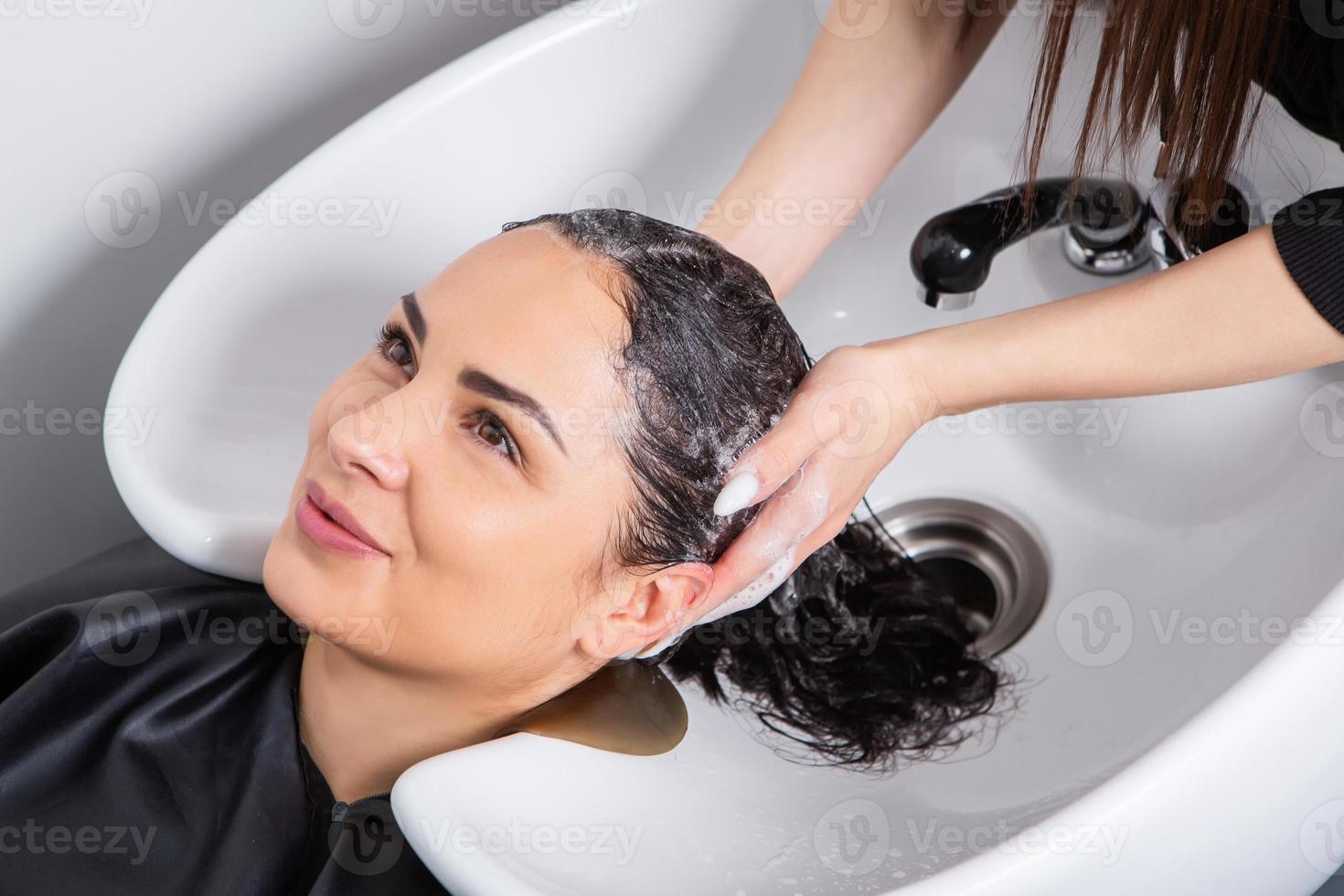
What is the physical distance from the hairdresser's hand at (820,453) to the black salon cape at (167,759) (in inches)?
15.4

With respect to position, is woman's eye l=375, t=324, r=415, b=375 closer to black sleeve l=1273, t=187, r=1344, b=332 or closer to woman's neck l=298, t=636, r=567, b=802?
woman's neck l=298, t=636, r=567, b=802

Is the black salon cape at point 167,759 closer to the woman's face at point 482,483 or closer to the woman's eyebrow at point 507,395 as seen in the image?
the woman's face at point 482,483

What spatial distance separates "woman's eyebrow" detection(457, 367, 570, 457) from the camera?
98 cm

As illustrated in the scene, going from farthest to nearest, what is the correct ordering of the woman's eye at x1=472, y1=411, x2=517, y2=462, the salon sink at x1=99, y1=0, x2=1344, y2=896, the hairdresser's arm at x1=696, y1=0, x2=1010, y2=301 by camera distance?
1. the hairdresser's arm at x1=696, y1=0, x2=1010, y2=301
2. the woman's eye at x1=472, y1=411, x2=517, y2=462
3. the salon sink at x1=99, y1=0, x2=1344, y2=896

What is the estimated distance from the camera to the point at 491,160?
4.70 ft

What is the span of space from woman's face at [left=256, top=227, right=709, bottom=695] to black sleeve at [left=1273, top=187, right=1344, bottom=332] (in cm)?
52

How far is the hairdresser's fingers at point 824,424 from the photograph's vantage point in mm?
1015

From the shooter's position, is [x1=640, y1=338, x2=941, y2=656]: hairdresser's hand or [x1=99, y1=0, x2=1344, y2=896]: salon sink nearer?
[x1=99, y1=0, x2=1344, y2=896]: salon sink

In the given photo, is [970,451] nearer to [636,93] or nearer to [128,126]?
[636,93]

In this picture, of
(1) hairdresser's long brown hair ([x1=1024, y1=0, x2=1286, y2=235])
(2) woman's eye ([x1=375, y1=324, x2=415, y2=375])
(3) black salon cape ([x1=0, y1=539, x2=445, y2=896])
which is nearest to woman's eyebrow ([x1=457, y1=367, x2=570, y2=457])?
(2) woman's eye ([x1=375, y1=324, x2=415, y2=375])

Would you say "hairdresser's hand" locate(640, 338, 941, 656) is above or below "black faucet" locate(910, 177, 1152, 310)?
below

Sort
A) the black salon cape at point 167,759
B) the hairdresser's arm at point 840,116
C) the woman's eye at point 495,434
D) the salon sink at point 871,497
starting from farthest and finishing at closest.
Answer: the hairdresser's arm at point 840,116
the black salon cape at point 167,759
the woman's eye at point 495,434
the salon sink at point 871,497

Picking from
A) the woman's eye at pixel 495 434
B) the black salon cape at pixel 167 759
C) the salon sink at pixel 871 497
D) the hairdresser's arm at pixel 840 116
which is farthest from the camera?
the hairdresser's arm at pixel 840 116

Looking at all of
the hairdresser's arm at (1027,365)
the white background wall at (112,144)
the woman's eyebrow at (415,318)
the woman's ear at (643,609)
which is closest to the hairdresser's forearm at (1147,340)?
the hairdresser's arm at (1027,365)
